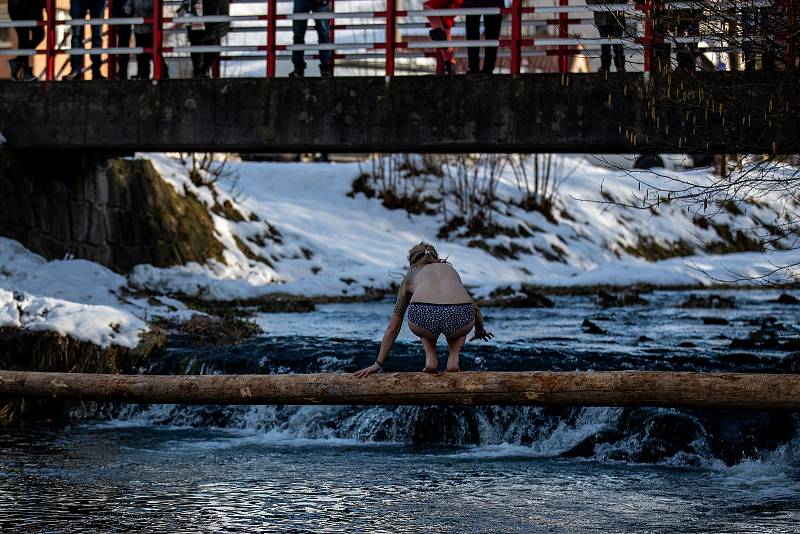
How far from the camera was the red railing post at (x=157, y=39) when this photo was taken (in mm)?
17578

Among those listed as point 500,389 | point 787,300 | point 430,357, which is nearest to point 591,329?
point 787,300

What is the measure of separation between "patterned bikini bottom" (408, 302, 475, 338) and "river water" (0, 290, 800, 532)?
123 cm

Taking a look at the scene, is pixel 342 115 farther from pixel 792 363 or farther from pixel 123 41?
pixel 792 363

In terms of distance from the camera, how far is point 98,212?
2134 cm

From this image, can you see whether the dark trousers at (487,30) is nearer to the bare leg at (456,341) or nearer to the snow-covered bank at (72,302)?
the snow-covered bank at (72,302)

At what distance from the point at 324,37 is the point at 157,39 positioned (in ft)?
7.91

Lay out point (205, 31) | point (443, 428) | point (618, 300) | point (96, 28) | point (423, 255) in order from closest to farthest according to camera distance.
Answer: point (423, 255) → point (443, 428) → point (205, 31) → point (96, 28) → point (618, 300)

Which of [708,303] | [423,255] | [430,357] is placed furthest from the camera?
[708,303]

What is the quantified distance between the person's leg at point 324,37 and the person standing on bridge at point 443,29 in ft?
4.50

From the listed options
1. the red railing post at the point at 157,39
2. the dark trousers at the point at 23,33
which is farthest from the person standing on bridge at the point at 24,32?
the red railing post at the point at 157,39

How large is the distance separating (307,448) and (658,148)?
436 centimetres

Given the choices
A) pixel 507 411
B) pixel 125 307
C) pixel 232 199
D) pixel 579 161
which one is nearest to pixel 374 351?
pixel 507 411

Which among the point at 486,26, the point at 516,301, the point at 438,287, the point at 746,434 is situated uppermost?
the point at 486,26

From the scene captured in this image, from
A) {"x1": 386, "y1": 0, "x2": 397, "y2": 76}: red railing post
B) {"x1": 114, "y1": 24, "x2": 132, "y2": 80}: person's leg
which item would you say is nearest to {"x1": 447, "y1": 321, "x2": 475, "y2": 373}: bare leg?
{"x1": 386, "y1": 0, "x2": 397, "y2": 76}: red railing post
